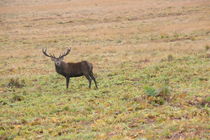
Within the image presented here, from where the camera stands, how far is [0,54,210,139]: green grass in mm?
10453

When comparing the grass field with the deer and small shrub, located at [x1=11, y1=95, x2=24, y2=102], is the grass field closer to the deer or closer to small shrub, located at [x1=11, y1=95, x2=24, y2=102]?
small shrub, located at [x1=11, y1=95, x2=24, y2=102]

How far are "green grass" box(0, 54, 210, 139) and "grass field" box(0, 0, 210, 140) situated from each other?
0.03 metres

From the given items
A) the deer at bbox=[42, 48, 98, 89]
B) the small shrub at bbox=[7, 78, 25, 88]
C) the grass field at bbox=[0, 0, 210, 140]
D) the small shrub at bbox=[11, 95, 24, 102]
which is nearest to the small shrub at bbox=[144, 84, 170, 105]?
the grass field at bbox=[0, 0, 210, 140]

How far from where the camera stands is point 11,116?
1358cm

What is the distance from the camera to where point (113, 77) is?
21.0 meters

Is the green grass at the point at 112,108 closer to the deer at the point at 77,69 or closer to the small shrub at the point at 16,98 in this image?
the small shrub at the point at 16,98

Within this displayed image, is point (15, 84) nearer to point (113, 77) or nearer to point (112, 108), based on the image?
point (113, 77)

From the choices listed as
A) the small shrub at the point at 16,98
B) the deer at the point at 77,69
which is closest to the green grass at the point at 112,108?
the small shrub at the point at 16,98

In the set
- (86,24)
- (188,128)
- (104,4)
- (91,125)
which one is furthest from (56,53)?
(104,4)

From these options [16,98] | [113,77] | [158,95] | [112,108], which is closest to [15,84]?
[16,98]

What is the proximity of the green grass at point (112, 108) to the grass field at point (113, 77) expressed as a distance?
29mm

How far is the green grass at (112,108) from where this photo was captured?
10453 mm

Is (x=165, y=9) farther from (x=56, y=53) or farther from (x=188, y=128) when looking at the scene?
(x=188, y=128)

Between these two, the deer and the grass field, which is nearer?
the grass field
